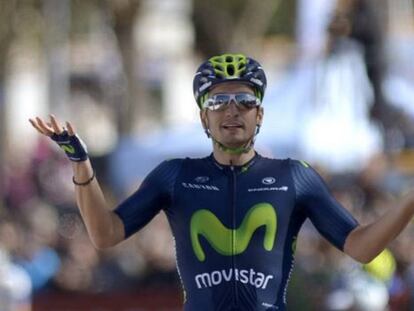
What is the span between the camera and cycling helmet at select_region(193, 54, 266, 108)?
7535 mm

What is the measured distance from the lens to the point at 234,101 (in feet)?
24.4

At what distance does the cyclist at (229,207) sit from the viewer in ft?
24.2

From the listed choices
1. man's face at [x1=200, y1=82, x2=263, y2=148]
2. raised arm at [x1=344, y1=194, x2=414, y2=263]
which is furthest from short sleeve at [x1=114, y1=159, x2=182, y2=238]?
raised arm at [x1=344, y1=194, x2=414, y2=263]

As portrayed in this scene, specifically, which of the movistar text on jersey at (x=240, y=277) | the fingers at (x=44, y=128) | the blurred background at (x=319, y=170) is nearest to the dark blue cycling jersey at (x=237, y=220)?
the movistar text on jersey at (x=240, y=277)

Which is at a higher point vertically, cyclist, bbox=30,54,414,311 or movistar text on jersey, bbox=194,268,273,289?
cyclist, bbox=30,54,414,311

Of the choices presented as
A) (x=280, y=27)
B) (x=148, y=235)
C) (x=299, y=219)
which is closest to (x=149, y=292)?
(x=148, y=235)

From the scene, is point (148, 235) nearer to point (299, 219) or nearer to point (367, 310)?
point (367, 310)

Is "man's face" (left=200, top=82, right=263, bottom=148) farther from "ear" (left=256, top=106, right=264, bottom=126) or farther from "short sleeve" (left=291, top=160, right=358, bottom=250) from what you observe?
"short sleeve" (left=291, top=160, right=358, bottom=250)

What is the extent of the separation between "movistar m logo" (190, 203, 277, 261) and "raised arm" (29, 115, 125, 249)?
40cm

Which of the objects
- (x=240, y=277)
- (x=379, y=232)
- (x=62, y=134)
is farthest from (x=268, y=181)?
(x=62, y=134)

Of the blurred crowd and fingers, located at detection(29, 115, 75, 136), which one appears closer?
fingers, located at detection(29, 115, 75, 136)

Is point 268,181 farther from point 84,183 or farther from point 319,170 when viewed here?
point 319,170

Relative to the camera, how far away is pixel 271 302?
739cm

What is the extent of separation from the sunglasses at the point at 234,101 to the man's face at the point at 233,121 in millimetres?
14
